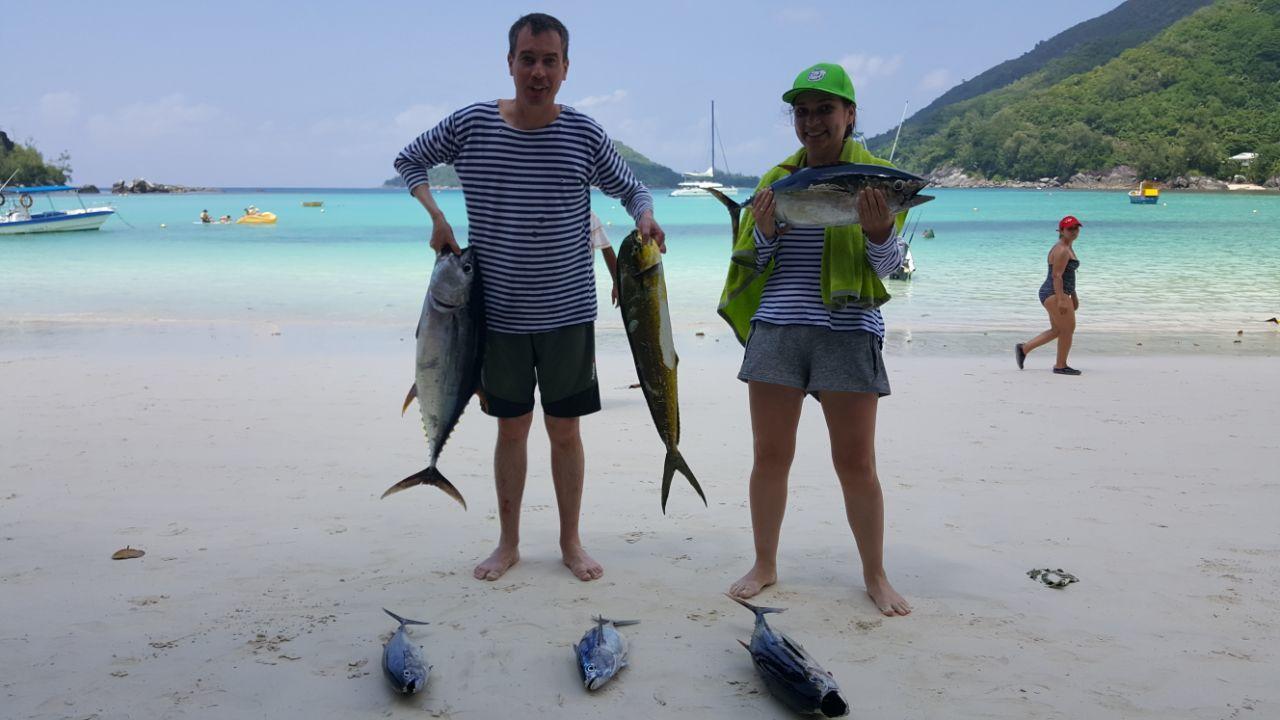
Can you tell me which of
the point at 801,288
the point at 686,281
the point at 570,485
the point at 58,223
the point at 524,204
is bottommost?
the point at 686,281

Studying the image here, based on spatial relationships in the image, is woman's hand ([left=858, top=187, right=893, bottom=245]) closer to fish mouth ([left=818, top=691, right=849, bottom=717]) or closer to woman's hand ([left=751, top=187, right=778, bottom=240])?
woman's hand ([left=751, top=187, right=778, bottom=240])

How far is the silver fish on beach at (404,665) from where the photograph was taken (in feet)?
9.55

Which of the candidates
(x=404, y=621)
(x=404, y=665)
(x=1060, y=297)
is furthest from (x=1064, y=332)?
(x=404, y=665)

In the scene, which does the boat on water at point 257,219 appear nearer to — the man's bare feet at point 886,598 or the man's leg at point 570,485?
the man's leg at point 570,485

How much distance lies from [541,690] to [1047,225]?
5573cm

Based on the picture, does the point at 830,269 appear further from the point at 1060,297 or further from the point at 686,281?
the point at 686,281

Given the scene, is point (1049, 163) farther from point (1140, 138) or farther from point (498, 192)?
point (498, 192)

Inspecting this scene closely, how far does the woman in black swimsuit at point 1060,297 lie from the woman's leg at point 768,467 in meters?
7.02

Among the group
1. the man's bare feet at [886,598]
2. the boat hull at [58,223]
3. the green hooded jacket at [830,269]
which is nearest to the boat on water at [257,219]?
the boat hull at [58,223]

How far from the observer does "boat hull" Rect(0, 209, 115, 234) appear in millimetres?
39219

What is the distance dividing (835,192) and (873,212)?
Result: 0.15m

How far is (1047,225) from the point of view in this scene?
52750 millimetres

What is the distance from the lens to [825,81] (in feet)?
10.9

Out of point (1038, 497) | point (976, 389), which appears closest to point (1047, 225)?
point (976, 389)
